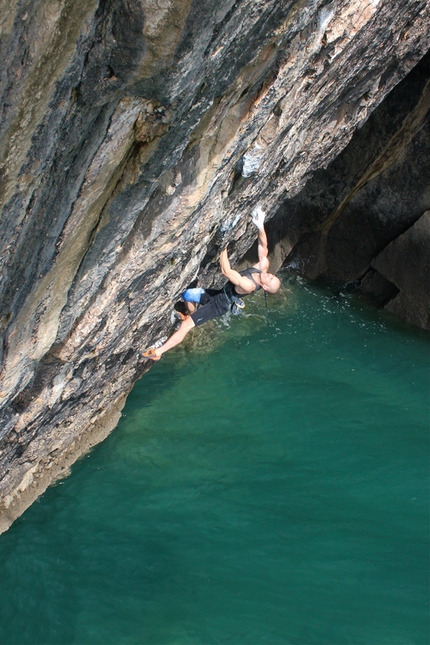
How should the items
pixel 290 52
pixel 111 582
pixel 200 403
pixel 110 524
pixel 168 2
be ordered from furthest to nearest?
pixel 200 403
pixel 110 524
pixel 111 582
pixel 290 52
pixel 168 2

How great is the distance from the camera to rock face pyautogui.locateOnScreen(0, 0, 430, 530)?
2.96m

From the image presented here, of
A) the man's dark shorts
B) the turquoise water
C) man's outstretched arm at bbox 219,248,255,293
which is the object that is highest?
man's outstretched arm at bbox 219,248,255,293

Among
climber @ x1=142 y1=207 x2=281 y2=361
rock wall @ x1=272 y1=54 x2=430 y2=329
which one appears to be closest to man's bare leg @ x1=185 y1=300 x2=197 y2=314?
climber @ x1=142 y1=207 x2=281 y2=361

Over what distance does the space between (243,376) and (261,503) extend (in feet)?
8.42

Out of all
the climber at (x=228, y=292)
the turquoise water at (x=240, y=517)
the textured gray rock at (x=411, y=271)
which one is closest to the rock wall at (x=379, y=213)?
the textured gray rock at (x=411, y=271)

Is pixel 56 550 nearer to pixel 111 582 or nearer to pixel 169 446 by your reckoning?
pixel 111 582

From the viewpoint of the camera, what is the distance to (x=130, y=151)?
392 centimetres

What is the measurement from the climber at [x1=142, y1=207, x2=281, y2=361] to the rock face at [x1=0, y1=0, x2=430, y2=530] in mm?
310

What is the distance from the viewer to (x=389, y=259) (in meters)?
11.2

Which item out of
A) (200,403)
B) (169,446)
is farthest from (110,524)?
(200,403)

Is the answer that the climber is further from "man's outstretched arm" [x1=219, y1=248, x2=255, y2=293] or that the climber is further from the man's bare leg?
the man's bare leg

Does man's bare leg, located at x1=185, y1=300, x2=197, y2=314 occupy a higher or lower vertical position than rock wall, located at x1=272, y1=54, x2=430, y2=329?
lower

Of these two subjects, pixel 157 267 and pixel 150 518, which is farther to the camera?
pixel 150 518

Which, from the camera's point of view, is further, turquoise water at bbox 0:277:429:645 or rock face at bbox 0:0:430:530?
turquoise water at bbox 0:277:429:645
